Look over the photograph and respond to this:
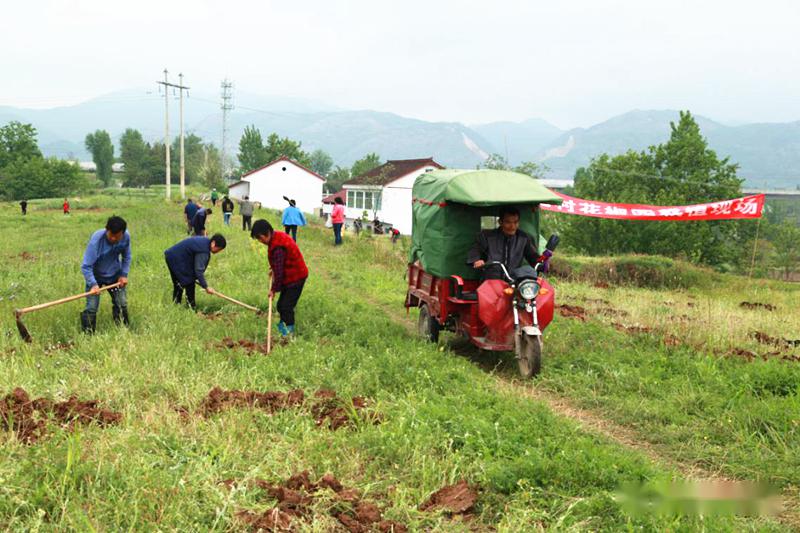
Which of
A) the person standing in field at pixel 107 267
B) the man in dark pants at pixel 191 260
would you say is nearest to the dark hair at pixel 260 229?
the man in dark pants at pixel 191 260

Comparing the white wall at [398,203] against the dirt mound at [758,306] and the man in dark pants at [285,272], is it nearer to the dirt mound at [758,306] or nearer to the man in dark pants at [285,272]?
the dirt mound at [758,306]

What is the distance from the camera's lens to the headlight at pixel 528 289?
7.69 m

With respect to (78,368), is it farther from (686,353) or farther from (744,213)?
(744,213)

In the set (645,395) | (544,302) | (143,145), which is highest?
(143,145)

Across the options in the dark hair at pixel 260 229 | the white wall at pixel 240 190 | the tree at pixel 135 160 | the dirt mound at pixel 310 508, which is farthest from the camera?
the tree at pixel 135 160

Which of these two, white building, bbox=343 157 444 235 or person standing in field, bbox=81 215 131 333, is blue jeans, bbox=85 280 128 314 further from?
white building, bbox=343 157 444 235

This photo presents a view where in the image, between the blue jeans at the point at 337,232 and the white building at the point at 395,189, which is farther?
the white building at the point at 395,189

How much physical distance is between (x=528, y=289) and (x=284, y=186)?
194 feet

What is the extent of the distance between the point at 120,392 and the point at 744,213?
67.5 ft

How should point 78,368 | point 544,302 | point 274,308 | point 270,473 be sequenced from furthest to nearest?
point 274,308
point 544,302
point 78,368
point 270,473

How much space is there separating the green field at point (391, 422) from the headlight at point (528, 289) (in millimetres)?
973

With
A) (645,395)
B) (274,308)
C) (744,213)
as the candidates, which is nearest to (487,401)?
(645,395)

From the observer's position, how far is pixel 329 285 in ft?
47.4

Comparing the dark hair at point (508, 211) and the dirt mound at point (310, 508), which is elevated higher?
the dark hair at point (508, 211)
